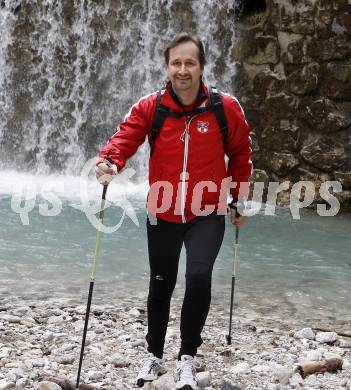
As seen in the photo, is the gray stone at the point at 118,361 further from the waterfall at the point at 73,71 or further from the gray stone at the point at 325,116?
the waterfall at the point at 73,71

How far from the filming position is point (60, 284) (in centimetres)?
773

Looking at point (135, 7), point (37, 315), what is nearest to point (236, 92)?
point (135, 7)

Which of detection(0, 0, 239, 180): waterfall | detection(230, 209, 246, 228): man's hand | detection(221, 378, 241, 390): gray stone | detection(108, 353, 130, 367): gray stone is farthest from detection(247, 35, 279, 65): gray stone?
detection(221, 378, 241, 390): gray stone

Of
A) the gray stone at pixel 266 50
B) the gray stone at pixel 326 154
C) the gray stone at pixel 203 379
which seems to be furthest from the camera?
the gray stone at pixel 266 50

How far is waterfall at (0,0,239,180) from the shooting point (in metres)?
19.6

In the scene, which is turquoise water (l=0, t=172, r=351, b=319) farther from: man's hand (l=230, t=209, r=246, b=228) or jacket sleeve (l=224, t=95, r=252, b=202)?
jacket sleeve (l=224, t=95, r=252, b=202)

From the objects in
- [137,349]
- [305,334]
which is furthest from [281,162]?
[137,349]

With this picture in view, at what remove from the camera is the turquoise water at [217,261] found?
293 inches

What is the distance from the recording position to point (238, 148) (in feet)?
14.1

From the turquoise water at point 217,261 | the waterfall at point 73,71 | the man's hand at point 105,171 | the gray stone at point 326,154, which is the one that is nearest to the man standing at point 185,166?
the man's hand at point 105,171

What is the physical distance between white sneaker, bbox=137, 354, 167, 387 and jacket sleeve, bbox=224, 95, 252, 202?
55.1 inches

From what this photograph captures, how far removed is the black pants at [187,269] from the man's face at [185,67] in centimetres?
97

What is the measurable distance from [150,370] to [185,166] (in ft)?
5.09

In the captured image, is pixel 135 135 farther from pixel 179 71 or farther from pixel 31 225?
pixel 31 225
